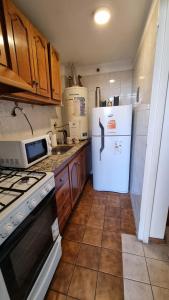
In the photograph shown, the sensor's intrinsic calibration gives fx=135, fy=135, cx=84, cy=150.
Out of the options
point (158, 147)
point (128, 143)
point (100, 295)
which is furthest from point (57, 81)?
point (100, 295)

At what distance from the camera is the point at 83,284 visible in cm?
108

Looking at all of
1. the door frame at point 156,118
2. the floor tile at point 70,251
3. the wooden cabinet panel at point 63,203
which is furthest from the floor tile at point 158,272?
the wooden cabinet panel at point 63,203

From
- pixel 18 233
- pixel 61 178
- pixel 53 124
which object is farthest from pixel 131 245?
pixel 53 124

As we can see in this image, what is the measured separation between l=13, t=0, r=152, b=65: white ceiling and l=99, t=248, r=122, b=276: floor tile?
2.27m

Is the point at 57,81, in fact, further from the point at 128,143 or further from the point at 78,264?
the point at 78,264

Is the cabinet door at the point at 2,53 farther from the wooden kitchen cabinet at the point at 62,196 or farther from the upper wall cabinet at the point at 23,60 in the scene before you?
the wooden kitchen cabinet at the point at 62,196

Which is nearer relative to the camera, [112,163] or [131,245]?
[131,245]

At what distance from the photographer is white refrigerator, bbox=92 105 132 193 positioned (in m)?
2.00

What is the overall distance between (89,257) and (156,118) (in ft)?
4.59

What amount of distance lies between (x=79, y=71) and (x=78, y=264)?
2.99m

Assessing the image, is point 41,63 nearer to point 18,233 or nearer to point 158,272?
point 18,233

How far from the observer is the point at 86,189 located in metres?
2.46

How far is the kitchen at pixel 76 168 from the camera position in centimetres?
86

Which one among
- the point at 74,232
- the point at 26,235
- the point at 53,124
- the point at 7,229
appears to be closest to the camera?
the point at 7,229
